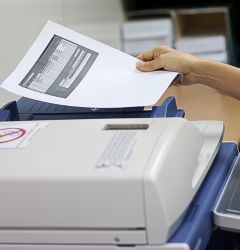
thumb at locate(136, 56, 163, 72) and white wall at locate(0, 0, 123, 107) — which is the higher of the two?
thumb at locate(136, 56, 163, 72)

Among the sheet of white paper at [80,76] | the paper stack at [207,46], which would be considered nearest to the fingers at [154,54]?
the sheet of white paper at [80,76]

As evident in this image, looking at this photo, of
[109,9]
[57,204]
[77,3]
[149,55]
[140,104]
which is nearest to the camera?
[57,204]

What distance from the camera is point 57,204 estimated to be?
0.74 m

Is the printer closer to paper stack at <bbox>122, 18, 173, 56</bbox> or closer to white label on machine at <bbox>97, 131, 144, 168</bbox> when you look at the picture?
white label on machine at <bbox>97, 131, 144, 168</bbox>

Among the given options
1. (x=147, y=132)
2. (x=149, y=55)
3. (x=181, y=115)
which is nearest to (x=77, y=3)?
(x=149, y=55)

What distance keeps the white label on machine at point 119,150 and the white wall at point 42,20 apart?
2.13 ft

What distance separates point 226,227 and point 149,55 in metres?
0.45

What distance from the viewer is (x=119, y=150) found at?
2.49 feet

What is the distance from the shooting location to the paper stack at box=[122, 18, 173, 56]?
Answer: 2436mm

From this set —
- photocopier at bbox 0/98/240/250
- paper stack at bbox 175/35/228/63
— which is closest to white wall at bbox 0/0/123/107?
paper stack at bbox 175/35/228/63

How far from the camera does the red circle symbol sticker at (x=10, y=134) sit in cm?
86

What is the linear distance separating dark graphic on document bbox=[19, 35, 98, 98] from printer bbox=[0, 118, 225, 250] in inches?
8.1

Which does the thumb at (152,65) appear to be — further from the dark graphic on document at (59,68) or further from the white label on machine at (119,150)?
the white label on machine at (119,150)

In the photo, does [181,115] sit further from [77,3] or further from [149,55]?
[77,3]
